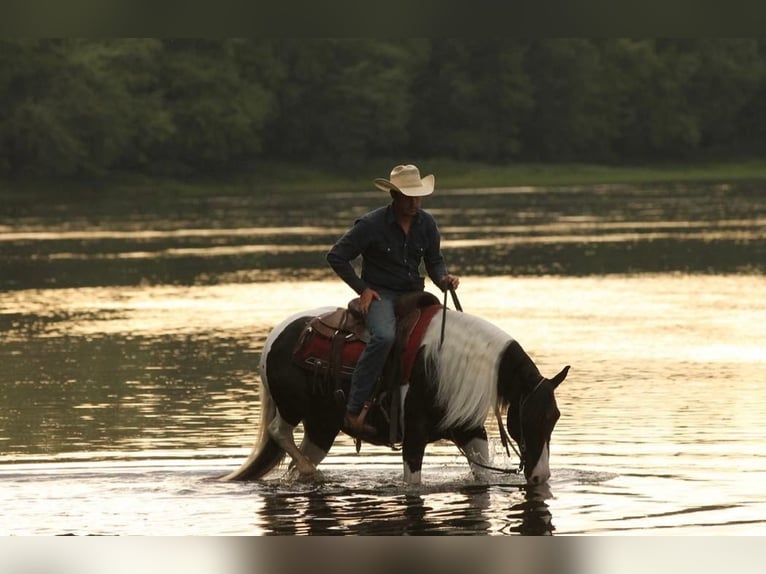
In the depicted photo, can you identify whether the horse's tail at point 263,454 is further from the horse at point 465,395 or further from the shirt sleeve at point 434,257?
the shirt sleeve at point 434,257

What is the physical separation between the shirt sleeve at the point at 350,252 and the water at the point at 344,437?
1.07m

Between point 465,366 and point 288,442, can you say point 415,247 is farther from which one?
point 288,442

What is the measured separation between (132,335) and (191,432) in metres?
7.34

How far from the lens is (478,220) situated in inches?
1690

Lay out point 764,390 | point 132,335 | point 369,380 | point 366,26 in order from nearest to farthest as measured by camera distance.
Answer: point 366,26
point 369,380
point 764,390
point 132,335

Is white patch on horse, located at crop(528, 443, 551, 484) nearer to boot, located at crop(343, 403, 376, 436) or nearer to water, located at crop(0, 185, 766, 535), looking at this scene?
water, located at crop(0, 185, 766, 535)

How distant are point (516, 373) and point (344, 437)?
284 centimetres

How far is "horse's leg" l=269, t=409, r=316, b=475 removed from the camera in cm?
959

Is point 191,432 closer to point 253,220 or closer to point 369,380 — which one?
point 369,380

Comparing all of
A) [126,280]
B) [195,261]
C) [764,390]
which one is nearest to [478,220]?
[195,261]

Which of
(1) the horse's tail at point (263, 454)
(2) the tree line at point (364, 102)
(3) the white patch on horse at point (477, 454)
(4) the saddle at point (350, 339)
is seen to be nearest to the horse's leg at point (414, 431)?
(4) the saddle at point (350, 339)

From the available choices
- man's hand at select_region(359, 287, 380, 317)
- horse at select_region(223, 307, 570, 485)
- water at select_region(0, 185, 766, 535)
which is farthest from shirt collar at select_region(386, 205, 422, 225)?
water at select_region(0, 185, 766, 535)

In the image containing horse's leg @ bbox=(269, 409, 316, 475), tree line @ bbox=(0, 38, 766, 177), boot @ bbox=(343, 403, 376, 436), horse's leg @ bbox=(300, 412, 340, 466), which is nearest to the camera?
boot @ bbox=(343, 403, 376, 436)

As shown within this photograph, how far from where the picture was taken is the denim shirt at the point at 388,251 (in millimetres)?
9102
